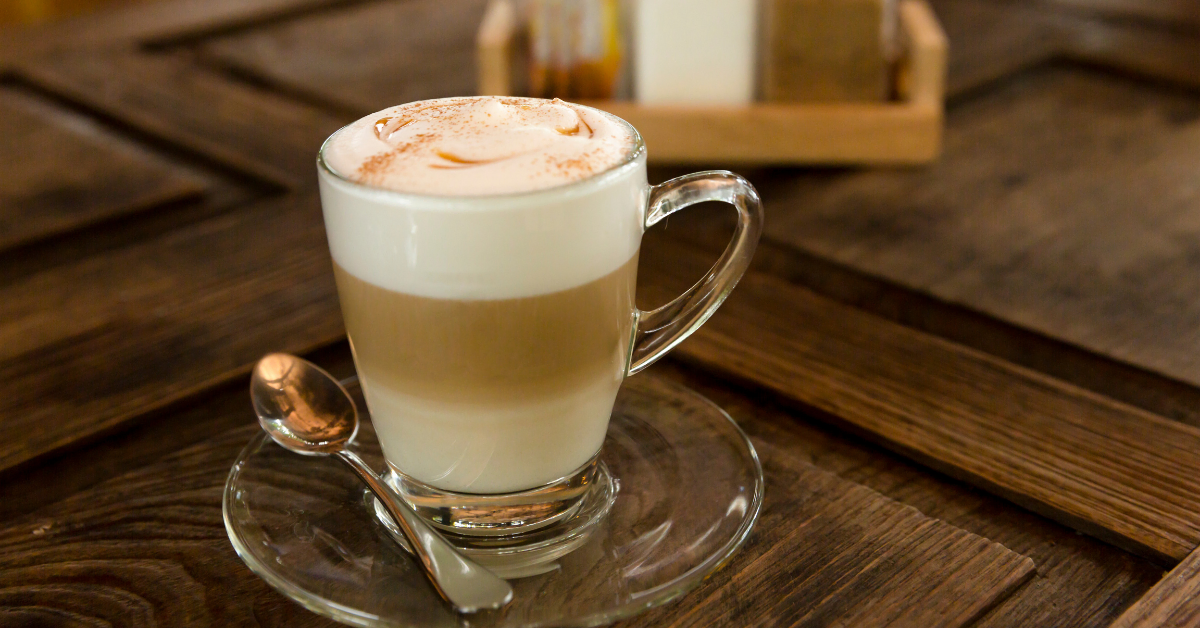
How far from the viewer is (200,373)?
588mm

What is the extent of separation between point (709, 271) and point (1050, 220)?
402mm

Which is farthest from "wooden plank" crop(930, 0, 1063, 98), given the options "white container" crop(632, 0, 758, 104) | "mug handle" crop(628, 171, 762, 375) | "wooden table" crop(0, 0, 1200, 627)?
"mug handle" crop(628, 171, 762, 375)

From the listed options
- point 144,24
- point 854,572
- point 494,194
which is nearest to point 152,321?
point 494,194

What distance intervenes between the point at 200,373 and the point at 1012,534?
0.44 meters

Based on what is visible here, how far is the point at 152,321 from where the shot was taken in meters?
0.65

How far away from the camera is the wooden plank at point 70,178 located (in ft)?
2.57

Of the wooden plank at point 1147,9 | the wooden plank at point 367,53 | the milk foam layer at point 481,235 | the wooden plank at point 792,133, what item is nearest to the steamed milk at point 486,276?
the milk foam layer at point 481,235

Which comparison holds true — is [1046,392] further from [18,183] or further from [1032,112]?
[18,183]

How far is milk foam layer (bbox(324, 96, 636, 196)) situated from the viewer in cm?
40

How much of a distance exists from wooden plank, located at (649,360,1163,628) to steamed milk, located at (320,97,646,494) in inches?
4.1

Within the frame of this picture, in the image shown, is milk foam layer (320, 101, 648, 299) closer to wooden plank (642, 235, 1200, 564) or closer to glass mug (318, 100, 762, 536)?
glass mug (318, 100, 762, 536)

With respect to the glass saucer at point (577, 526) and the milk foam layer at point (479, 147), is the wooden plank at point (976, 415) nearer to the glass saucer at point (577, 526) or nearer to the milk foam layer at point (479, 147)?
the glass saucer at point (577, 526)

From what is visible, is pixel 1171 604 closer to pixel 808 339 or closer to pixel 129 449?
pixel 808 339

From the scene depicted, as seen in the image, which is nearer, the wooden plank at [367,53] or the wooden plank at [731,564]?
the wooden plank at [731,564]
